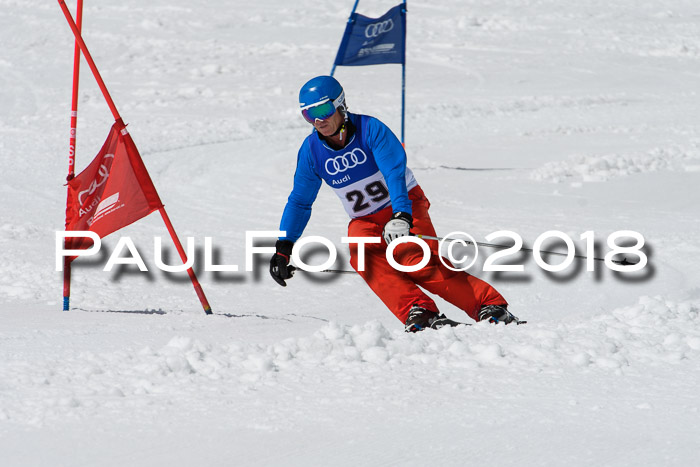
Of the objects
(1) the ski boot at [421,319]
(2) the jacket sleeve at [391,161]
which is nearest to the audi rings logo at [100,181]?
(2) the jacket sleeve at [391,161]

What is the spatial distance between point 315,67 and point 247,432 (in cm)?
1696

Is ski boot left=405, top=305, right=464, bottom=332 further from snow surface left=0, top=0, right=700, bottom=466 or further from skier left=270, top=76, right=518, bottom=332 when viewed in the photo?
snow surface left=0, top=0, right=700, bottom=466

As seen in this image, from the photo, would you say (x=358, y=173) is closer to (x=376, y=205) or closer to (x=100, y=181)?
(x=376, y=205)

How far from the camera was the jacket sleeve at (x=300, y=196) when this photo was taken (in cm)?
522

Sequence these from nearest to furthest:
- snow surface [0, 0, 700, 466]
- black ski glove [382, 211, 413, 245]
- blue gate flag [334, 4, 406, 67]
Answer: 1. snow surface [0, 0, 700, 466]
2. black ski glove [382, 211, 413, 245]
3. blue gate flag [334, 4, 406, 67]

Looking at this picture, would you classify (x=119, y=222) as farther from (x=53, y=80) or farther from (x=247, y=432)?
(x=53, y=80)

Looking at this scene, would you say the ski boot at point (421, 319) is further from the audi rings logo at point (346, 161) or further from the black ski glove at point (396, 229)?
the audi rings logo at point (346, 161)

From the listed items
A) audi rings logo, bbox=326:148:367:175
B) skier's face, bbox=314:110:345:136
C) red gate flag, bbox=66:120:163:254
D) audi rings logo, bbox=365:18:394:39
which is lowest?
red gate flag, bbox=66:120:163:254

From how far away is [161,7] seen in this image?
24.0 m

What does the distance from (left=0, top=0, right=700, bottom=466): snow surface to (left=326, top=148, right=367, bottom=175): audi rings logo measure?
3.19 feet

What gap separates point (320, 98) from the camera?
482cm

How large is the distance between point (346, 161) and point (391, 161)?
0.93ft

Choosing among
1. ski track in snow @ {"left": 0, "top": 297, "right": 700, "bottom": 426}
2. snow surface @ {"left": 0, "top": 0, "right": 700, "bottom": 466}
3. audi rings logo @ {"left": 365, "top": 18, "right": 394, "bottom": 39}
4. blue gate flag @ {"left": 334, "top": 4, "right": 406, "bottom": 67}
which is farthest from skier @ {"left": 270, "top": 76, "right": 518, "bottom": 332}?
audi rings logo @ {"left": 365, "top": 18, "right": 394, "bottom": 39}

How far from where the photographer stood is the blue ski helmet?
482 cm
